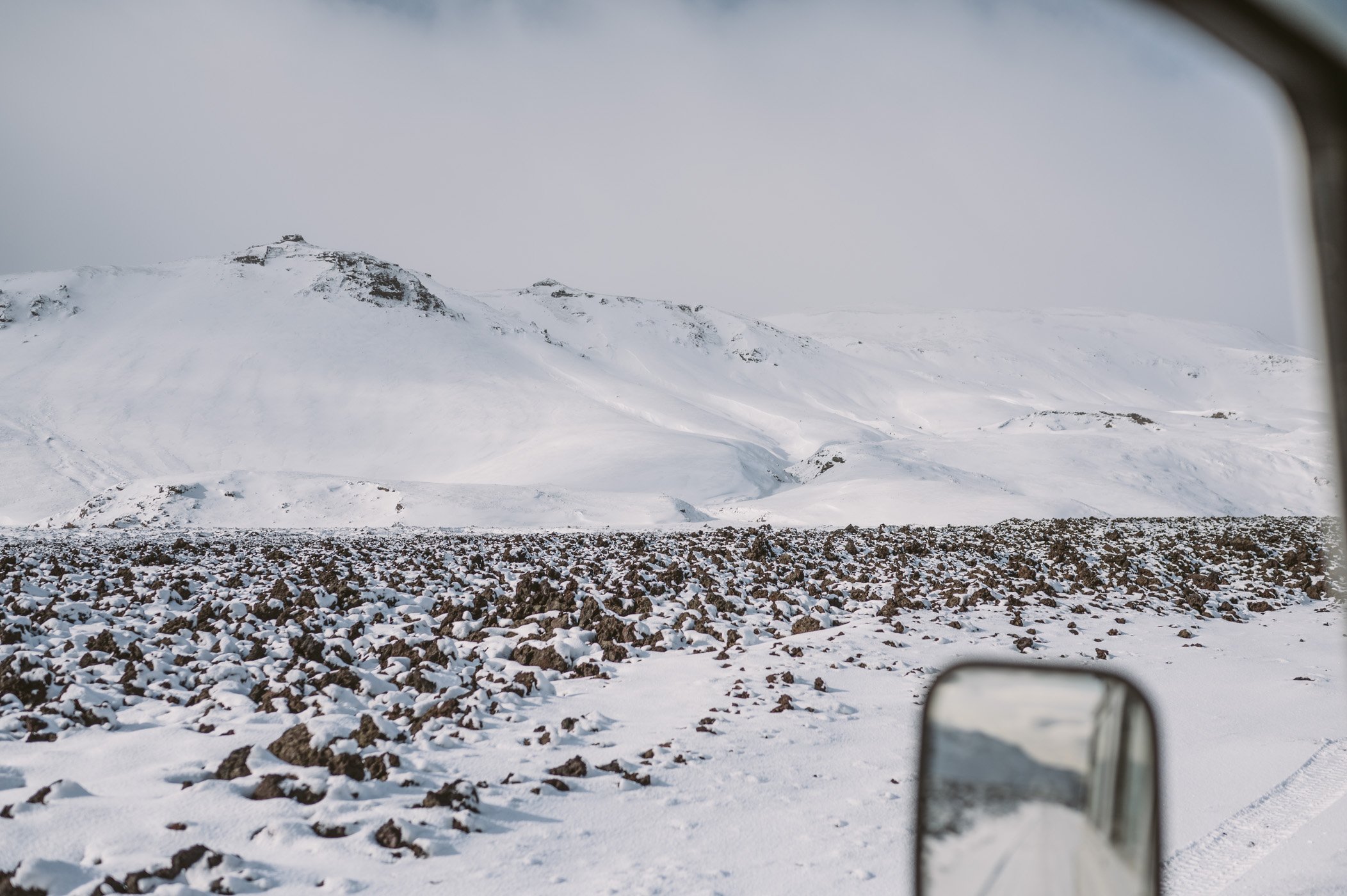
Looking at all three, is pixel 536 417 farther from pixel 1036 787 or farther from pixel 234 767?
pixel 1036 787

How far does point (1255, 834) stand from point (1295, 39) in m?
4.28

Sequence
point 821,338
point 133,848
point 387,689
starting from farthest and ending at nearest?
point 821,338
point 387,689
point 133,848

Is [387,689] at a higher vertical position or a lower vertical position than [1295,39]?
lower

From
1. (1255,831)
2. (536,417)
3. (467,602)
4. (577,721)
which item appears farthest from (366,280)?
(1255,831)

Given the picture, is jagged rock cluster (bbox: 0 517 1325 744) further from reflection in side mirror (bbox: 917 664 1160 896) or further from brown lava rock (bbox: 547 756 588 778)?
reflection in side mirror (bbox: 917 664 1160 896)

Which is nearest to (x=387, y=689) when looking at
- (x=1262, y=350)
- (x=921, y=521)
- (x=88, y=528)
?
(x=921, y=521)

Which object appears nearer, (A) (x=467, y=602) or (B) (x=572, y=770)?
(B) (x=572, y=770)

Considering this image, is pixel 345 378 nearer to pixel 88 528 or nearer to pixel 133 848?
pixel 88 528

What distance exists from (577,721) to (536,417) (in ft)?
178

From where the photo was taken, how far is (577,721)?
20.0 ft

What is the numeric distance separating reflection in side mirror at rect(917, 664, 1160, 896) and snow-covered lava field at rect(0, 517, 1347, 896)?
A: 88.6 inches

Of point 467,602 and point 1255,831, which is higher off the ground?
point 1255,831

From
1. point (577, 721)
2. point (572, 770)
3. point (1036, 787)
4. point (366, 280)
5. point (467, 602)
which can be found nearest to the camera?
point (1036, 787)

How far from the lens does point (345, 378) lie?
65938mm
